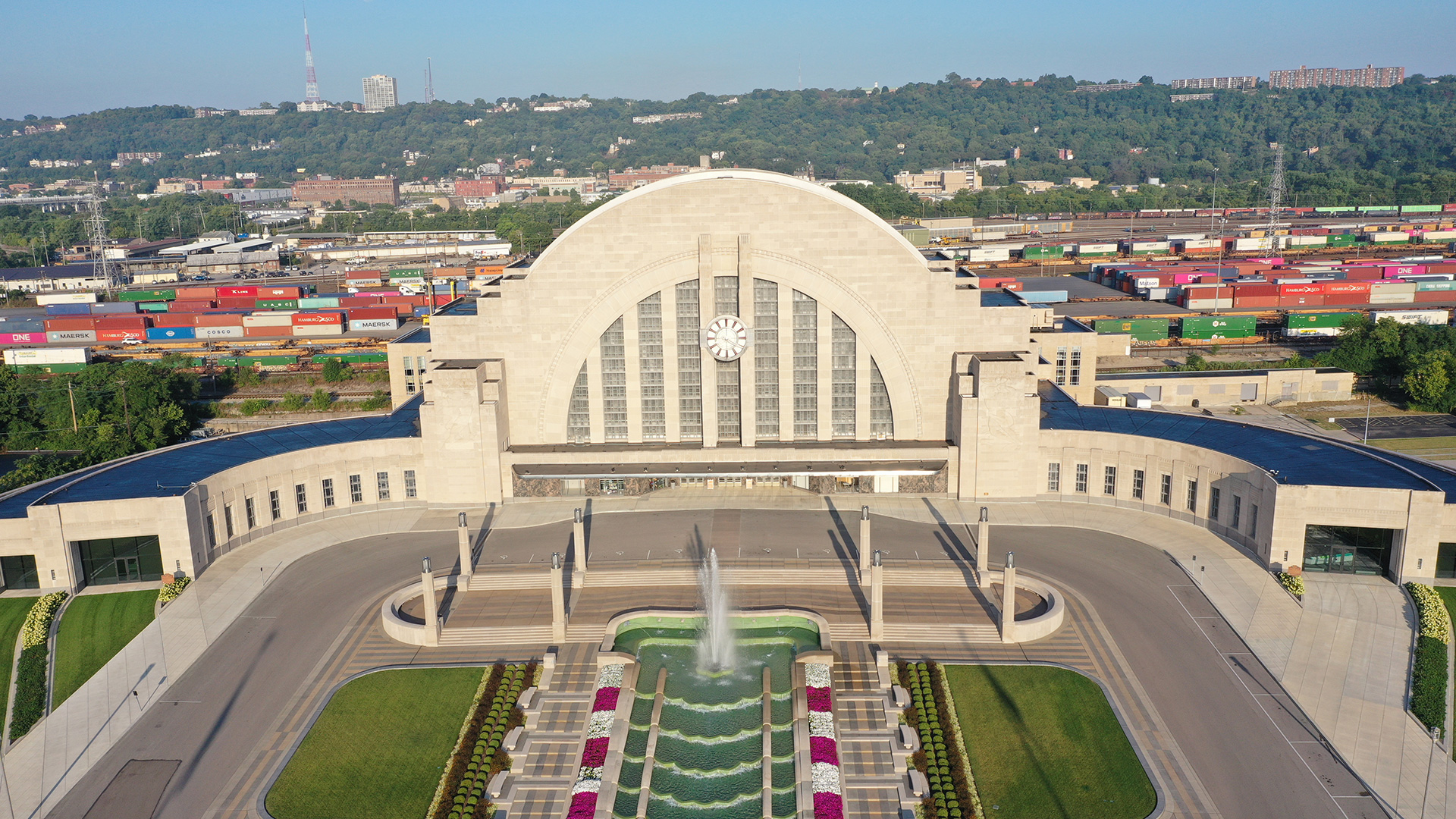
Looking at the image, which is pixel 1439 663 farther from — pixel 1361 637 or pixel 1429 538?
pixel 1429 538

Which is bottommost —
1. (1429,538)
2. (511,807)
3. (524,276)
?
(511,807)

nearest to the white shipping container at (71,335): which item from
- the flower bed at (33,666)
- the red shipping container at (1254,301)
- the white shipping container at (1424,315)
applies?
the flower bed at (33,666)

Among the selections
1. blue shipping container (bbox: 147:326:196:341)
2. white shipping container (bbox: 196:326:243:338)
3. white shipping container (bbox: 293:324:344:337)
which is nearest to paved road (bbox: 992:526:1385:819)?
white shipping container (bbox: 293:324:344:337)

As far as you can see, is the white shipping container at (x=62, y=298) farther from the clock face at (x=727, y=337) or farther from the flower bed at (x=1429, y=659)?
the flower bed at (x=1429, y=659)

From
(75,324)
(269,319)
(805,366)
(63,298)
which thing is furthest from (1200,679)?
(63,298)

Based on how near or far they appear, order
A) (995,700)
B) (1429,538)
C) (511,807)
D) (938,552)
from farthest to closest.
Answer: (938,552) → (1429,538) → (995,700) → (511,807)

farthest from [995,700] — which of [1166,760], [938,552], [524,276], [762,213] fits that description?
[524,276]

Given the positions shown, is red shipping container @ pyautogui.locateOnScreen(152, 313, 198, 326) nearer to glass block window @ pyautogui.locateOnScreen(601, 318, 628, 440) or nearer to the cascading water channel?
glass block window @ pyautogui.locateOnScreen(601, 318, 628, 440)
